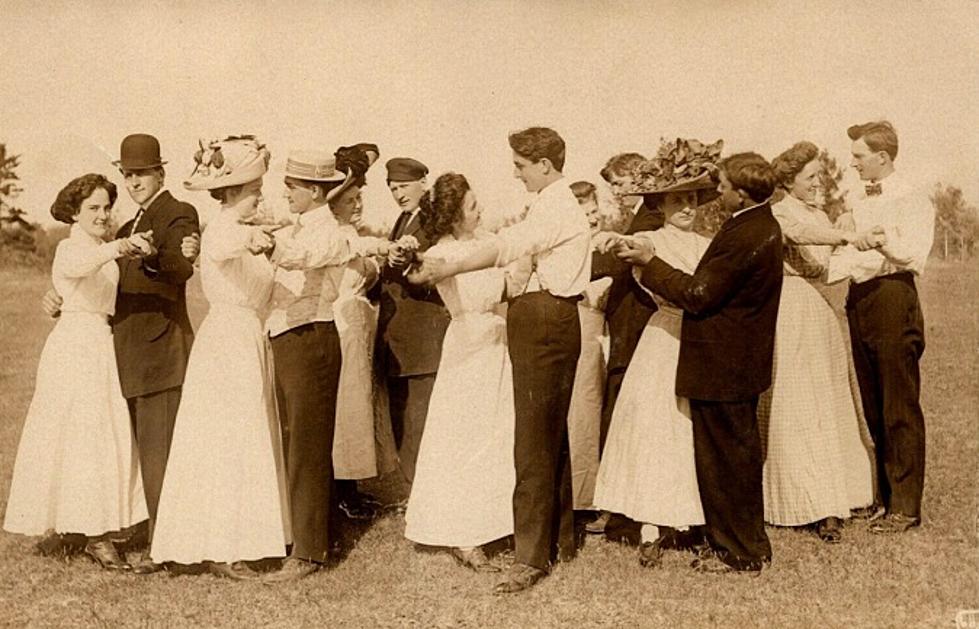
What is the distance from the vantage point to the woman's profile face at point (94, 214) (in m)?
4.93

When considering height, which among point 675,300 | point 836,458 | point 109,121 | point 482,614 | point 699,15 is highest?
point 699,15

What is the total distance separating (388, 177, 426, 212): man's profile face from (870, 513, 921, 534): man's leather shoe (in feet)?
10.9

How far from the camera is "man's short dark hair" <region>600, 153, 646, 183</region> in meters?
5.66

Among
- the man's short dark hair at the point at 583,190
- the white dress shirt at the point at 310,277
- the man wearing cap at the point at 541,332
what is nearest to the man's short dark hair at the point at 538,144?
the man wearing cap at the point at 541,332

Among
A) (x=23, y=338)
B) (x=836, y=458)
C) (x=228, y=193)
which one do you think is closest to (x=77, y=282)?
(x=228, y=193)

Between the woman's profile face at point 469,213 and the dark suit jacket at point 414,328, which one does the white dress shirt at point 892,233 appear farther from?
the dark suit jacket at point 414,328

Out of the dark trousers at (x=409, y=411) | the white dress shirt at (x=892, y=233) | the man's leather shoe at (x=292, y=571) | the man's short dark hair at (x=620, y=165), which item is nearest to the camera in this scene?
the man's leather shoe at (x=292, y=571)

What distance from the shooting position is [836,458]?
5.31m

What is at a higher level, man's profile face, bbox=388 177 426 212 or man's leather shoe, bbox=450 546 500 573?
man's profile face, bbox=388 177 426 212

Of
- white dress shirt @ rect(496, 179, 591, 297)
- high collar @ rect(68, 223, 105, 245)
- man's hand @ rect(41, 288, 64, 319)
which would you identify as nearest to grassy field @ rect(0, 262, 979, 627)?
man's hand @ rect(41, 288, 64, 319)

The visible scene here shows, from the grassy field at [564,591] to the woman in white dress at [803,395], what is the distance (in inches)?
8.2

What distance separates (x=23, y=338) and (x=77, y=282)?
11.7 ft

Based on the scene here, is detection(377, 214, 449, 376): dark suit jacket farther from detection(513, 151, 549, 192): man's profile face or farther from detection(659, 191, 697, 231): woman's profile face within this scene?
detection(659, 191, 697, 231): woman's profile face

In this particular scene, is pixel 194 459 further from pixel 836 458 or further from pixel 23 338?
pixel 23 338
